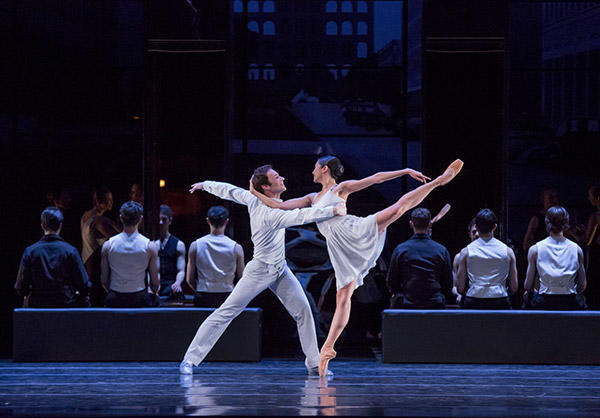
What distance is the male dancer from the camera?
649cm

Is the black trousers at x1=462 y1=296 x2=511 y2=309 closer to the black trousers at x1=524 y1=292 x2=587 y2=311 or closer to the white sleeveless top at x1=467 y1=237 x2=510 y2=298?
the white sleeveless top at x1=467 y1=237 x2=510 y2=298

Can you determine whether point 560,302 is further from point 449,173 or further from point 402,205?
point 402,205

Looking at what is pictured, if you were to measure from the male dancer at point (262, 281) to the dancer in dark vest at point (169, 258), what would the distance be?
102 centimetres

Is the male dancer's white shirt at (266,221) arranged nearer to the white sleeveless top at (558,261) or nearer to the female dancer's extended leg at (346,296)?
the female dancer's extended leg at (346,296)

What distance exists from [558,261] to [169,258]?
12.0ft

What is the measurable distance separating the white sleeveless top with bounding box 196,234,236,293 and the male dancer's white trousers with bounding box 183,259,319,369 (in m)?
0.59

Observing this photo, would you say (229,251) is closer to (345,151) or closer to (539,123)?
(345,151)

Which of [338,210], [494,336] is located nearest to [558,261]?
[494,336]

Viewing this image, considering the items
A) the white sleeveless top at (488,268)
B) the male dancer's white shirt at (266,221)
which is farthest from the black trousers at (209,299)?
the white sleeveless top at (488,268)

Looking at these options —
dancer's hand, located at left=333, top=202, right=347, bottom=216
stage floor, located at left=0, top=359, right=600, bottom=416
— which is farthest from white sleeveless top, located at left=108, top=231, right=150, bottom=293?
dancer's hand, located at left=333, top=202, right=347, bottom=216

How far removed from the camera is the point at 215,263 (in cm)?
710

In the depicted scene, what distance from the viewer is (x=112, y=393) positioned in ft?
18.7

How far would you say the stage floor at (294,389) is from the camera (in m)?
5.09

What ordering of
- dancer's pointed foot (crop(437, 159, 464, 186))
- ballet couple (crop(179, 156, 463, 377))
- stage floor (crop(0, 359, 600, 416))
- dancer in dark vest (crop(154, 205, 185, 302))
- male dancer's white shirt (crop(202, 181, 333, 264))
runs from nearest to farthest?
stage floor (crop(0, 359, 600, 416)), male dancer's white shirt (crop(202, 181, 333, 264)), ballet couple (crop(179, 156, 463, 377)), dancer's pointed foot (crop(437, 159, 464, 186)), dancer in dark vest (crop(154, 205, 185, 302))
